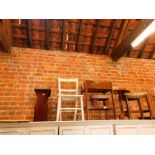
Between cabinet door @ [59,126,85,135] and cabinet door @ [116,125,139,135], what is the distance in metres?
0.58

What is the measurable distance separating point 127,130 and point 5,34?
273 centimetres

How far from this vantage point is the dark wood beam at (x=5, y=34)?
3238 millimetres

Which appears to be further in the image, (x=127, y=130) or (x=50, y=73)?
(x=50, y=73)

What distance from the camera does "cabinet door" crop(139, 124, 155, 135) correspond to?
2936 millimetres

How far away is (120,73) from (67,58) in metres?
1.37

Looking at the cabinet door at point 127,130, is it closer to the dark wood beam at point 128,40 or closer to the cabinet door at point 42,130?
the cabinet door at point 42,130

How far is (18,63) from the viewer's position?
3.97 m

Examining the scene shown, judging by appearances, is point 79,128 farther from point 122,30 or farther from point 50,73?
point 122,30

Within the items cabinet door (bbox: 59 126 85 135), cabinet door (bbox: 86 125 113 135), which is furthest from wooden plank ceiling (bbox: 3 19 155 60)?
cabinet door (bbox: 59 126 85 135)

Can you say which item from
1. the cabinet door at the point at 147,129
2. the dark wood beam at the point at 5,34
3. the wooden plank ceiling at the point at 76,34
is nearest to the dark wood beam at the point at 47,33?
the wooden plank ceiling at the point at 76,34

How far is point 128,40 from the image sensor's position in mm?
3699

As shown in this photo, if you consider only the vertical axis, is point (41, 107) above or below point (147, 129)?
above

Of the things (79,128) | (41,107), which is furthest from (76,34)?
(79,128)
